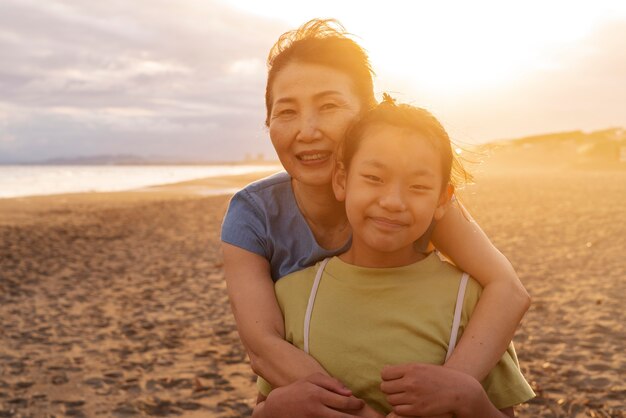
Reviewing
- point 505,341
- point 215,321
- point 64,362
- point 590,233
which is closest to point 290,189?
point 505,341

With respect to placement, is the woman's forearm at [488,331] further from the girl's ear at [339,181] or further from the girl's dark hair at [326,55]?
the girl's dark hair at [326,55]

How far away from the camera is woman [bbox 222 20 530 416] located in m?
2.85

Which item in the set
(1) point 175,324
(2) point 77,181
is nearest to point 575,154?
(2) point 77,181

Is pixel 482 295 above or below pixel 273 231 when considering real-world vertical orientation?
below

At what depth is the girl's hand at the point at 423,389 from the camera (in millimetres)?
2455

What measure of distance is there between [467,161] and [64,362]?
6163mm

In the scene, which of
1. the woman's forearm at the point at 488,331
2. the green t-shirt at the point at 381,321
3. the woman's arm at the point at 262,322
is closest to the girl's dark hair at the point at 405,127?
the green t-shirt at the point at 381,321

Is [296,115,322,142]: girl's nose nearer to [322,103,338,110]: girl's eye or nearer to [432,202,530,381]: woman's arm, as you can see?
[322,103,338,110]: girl's eye

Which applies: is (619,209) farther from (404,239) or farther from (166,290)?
(404,239)

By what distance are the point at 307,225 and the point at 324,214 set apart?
0.40 ft

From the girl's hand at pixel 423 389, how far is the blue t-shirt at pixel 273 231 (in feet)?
2.88

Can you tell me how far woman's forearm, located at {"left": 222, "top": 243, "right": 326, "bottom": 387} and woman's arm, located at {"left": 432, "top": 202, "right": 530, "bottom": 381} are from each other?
2.15 feet

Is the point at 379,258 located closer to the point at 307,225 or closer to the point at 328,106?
the point at 307,225

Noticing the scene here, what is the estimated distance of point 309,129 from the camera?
310 centimetres
